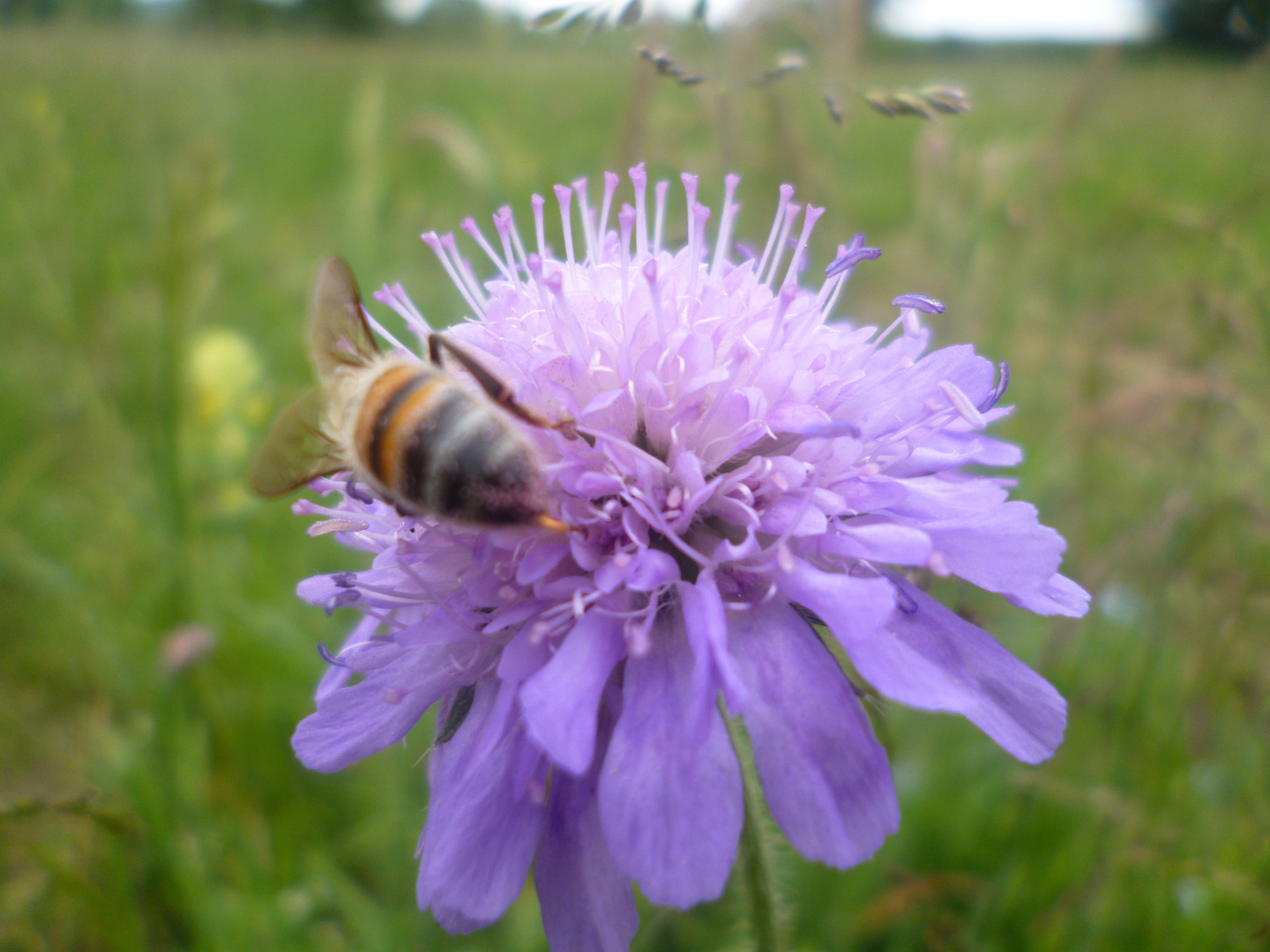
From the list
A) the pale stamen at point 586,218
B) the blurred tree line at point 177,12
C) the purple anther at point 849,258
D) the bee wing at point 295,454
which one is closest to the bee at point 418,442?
the bee wing at point 295,454

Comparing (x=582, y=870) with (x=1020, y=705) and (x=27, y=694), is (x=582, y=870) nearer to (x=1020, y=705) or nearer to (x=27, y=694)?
(x=1020, y=705)

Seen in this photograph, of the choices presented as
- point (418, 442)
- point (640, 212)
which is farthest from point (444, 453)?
point (640, 212)

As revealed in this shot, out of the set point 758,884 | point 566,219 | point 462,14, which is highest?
point 462,14

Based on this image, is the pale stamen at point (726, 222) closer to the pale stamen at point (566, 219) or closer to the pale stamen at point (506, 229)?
the pale stamen at point (566, 219)

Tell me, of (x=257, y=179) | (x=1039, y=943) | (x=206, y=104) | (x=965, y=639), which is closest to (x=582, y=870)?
(x=965, y=639)

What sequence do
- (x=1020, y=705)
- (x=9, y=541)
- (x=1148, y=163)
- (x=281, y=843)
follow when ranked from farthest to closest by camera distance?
(x=1148, y=163) < (x=9, y=541) < (x=281, y=843) < (x=1020, y=705)

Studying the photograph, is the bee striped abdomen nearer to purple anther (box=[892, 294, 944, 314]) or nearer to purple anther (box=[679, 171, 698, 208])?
purple anther (box=[679, 171, 698, 208])

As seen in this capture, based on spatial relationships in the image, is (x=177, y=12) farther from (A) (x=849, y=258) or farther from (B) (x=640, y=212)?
(A) (x=849, y=258)
